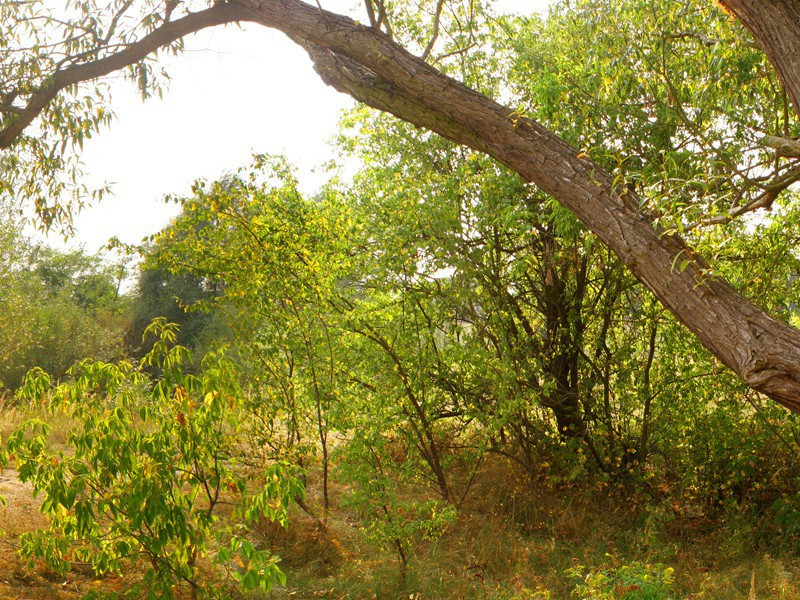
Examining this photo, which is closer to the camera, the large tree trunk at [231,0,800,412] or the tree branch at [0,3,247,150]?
the large tree trunk at [231,0,800,412]

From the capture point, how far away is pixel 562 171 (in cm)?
443

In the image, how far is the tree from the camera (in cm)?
369

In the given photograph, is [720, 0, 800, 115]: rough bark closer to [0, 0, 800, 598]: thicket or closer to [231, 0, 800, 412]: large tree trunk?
[231, 0, 800, 412]: large tree trunk

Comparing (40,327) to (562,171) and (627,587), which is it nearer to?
(562,171)

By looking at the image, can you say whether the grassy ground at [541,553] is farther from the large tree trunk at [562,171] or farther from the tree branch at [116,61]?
the tree branch at [116,61]

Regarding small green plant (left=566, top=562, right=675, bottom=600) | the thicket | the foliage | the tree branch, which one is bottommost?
small green plant (left=566, top=562, right=675, bottom=600)

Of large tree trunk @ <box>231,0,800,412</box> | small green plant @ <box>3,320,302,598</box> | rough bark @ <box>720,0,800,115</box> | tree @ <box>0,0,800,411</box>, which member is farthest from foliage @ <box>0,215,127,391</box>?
rough bark @ <box>720,0,800,115</box>

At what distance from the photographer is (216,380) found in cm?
329

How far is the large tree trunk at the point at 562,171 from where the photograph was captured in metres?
3.59

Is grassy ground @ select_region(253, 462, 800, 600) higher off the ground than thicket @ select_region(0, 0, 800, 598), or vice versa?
thicket @ select_region(0, 0, 800, 598)

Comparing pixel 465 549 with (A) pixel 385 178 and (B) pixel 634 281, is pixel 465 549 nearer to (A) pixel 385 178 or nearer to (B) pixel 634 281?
(B) pixel 634 281

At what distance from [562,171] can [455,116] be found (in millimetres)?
805

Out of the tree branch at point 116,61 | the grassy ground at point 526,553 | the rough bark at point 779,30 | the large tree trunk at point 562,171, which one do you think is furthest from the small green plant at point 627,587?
the tree branch at point 116,61

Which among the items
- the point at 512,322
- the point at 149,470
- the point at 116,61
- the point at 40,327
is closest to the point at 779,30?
the point at 512,322
